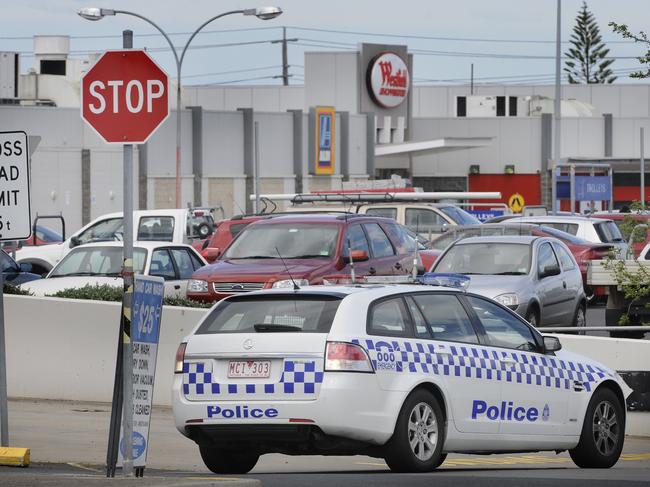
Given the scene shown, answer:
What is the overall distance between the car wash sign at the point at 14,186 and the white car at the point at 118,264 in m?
9.34

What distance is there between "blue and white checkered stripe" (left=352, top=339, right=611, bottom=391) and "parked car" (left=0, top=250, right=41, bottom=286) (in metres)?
10.6

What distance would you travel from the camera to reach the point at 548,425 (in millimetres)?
12773

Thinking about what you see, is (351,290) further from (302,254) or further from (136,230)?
(136,230)

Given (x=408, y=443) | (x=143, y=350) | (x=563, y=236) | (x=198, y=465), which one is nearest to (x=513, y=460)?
(x=198, y=465)

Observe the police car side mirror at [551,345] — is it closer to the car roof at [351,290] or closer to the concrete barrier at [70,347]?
the car roof at [351,290]

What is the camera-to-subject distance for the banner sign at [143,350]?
10984 millimetres

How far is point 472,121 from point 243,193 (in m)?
16.7

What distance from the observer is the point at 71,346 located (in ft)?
60.4

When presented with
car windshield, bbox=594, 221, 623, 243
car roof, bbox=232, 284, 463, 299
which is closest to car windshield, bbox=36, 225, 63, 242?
car windshield, bbox=594, 221, 623, 243

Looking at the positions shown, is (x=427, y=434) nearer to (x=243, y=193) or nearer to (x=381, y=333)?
(x=381, y=333)

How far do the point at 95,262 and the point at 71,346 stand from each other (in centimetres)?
464

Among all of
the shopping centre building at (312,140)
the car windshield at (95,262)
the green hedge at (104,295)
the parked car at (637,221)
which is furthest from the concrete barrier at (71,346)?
the shopping centre building at (312,140)

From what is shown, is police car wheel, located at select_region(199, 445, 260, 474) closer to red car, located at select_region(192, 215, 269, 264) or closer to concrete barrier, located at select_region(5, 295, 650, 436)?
concrete barrier, located at select_region(5, 295, 650, 436)

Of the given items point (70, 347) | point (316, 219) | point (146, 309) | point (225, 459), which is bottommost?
point (225, 459)
